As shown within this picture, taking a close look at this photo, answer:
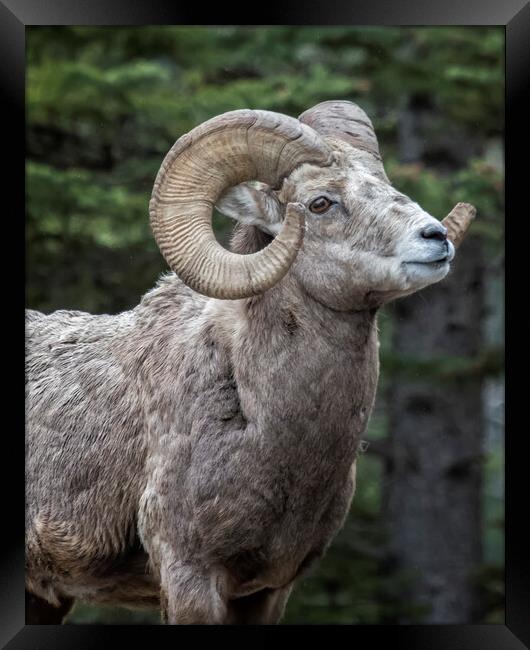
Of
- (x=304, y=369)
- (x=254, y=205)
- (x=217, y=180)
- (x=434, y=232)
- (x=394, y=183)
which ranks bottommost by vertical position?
(x=304, y=369)

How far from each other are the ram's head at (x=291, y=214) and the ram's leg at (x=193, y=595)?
1448 mm

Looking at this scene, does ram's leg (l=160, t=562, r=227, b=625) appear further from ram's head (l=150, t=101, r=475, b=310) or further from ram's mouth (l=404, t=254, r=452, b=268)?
ram's mouth (l=404, t=254, r=452, b=268)

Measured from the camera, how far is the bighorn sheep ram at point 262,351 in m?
6.54

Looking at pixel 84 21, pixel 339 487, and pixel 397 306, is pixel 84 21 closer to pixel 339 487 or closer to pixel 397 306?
pixel 339 487

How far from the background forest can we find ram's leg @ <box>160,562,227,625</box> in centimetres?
499

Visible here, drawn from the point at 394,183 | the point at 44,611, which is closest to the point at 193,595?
the point at 44,611

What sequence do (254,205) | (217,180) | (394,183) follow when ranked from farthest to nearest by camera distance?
(394,183) → (254,205) → (217,180)

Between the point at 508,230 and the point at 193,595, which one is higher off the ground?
the point at 508,230

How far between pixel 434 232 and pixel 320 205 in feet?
2.26

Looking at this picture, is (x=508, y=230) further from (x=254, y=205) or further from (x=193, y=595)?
(x=193, y=595)

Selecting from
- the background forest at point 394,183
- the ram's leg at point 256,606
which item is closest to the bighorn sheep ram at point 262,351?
the ram's leg at point 256,606

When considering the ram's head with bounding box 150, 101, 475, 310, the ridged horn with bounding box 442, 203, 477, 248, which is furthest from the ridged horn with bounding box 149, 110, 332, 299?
the ridged horn with bounding box 442, 203, 477, 248

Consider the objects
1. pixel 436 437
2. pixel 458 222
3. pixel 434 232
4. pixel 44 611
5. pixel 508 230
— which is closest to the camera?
pixel 434 232

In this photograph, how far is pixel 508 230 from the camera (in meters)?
7.63
